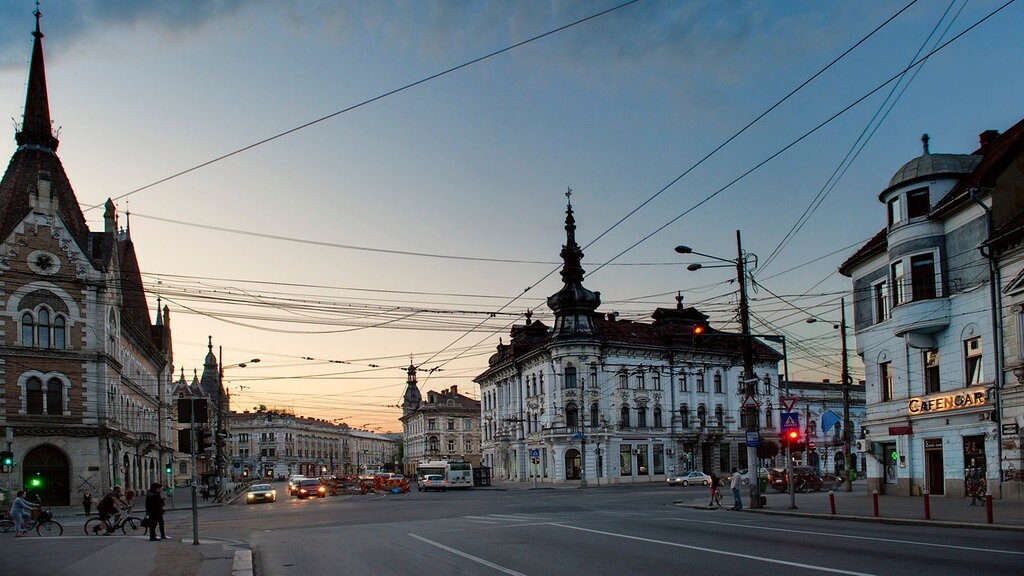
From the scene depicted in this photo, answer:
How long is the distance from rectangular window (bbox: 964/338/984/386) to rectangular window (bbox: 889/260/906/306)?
3.08m

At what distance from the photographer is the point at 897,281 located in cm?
3372

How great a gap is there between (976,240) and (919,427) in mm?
7984

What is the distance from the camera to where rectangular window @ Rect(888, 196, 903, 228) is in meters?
33.5

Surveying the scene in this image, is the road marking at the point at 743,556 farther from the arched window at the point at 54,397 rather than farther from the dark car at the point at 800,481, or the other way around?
the arched window at the point at 54,397

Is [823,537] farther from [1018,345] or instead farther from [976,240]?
[976,240]

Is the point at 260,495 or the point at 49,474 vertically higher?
the point at 49,474

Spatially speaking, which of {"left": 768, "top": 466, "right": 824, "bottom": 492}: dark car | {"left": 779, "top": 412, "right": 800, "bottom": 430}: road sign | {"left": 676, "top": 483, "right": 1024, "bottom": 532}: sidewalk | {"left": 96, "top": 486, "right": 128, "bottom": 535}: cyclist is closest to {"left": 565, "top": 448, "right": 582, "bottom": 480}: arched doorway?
{"left": 768, "top": 466, "right": 824, "bottom": 492}: dark car

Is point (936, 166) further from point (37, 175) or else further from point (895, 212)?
point (37, 175)

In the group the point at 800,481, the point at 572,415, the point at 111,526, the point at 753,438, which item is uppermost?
the point at 753,438

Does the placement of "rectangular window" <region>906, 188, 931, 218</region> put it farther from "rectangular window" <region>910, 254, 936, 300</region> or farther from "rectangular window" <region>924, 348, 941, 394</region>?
"rectangular window" <region>924, 348, 941, 394</region>

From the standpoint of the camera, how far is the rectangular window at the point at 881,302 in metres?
36.7

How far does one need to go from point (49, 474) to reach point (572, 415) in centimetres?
4130

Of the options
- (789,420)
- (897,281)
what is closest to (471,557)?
(789,420)

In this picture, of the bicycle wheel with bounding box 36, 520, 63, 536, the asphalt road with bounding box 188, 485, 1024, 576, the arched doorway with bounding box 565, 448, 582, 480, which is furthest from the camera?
the arched doorway with bounding box 565, 448, 582, 480
